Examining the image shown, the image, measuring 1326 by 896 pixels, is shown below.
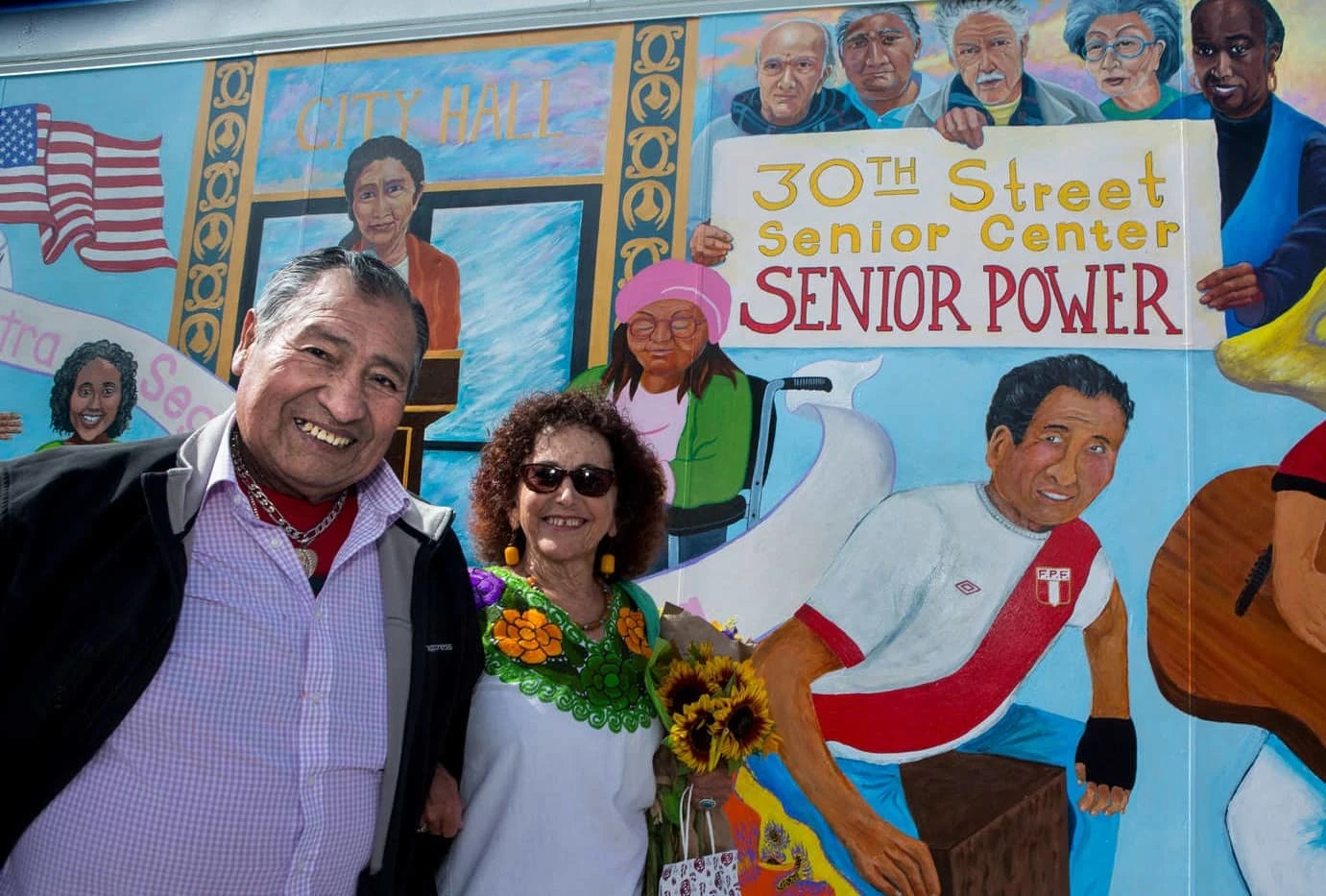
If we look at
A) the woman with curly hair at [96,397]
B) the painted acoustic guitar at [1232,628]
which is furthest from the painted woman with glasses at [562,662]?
the woman with curly hair at [96,397]

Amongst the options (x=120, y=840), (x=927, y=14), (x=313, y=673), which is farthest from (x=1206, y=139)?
(x=120, y=840)

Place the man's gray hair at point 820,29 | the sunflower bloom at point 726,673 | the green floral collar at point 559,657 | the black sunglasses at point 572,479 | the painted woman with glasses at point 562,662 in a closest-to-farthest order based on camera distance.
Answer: the painted woman with glasses at point 562,662 → the green floral collar at point 559,657 → the sunflower bloom at point 726,673 → the black sunglasses at point 572,479 → the man's gray hair at point 820,29

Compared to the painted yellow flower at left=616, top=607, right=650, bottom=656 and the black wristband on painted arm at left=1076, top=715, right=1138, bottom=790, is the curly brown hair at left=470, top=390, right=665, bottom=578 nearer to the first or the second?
the painted yellow flower at left=616, top=607, right=650, bottom=656

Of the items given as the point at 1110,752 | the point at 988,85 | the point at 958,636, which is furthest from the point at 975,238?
the point at 1110,752

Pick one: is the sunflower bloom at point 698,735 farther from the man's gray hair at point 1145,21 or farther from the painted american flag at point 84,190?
the painted american flag at point 84,190

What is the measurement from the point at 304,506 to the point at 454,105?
2.92 meters

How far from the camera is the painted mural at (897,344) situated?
337cm

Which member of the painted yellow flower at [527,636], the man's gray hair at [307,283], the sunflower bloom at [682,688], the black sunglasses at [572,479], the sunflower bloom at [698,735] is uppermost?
the man's gray hair at [307,283]

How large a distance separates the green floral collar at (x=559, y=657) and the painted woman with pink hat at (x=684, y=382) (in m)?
1.37

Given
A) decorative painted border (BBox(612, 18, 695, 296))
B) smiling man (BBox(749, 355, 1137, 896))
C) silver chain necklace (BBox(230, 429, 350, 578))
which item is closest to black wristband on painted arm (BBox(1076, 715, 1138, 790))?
smiling man (BBox(749, 355, 1137, 896))

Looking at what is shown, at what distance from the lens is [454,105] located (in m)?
4.28

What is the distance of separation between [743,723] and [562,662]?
1.41 feet

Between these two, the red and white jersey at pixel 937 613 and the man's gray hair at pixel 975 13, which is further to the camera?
the man's gray hair at pixel 975 13

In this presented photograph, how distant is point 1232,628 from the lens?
3.36m
